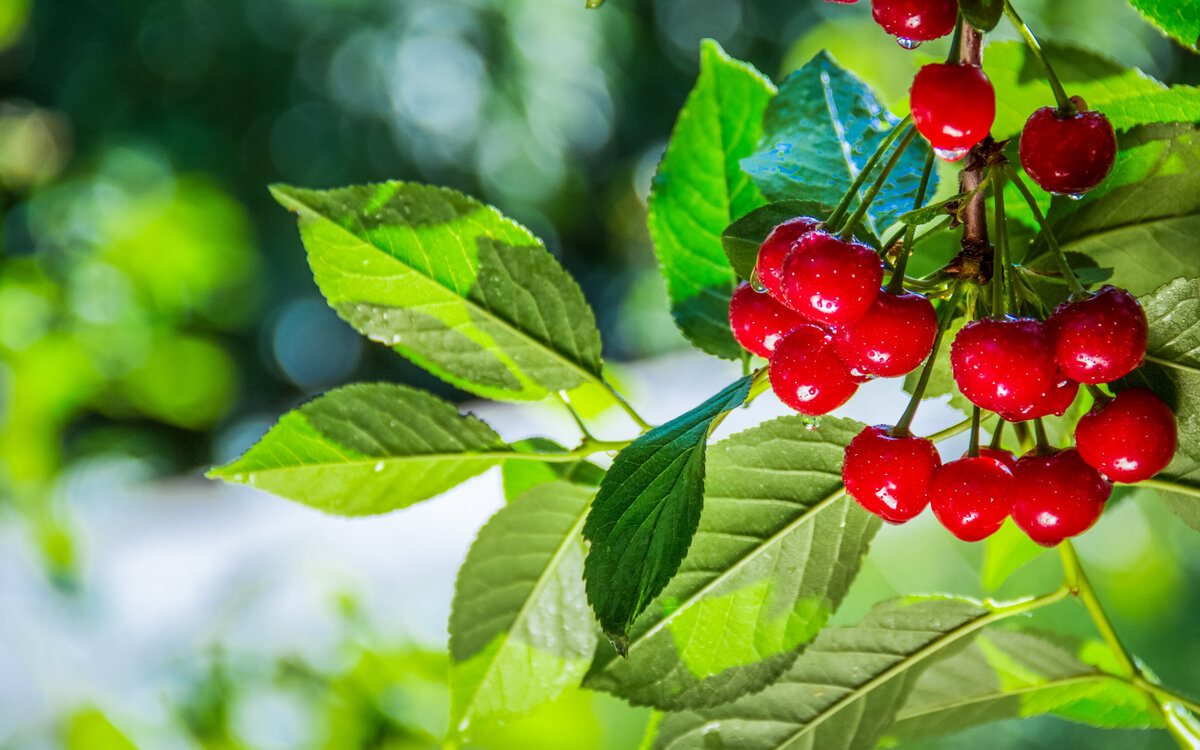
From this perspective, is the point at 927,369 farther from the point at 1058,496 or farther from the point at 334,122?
the point at 334,122

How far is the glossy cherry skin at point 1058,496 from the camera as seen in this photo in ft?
0.93

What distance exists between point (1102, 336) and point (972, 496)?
0.21ft

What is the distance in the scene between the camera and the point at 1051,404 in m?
0.28

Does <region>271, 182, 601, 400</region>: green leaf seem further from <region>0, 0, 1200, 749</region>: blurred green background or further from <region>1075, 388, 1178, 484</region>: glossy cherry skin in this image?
<region>0, 0, 1200, 749</region>: blurred green background

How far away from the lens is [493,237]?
1.17 ft

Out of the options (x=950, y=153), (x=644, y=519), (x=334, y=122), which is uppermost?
(x=334, y=122)

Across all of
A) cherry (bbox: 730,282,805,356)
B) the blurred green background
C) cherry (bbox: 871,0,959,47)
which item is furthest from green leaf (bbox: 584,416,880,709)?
the blurred green background

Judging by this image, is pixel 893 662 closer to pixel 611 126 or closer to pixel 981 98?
pixel 981 98

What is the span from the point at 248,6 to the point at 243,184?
76 centimetres

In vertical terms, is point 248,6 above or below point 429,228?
above

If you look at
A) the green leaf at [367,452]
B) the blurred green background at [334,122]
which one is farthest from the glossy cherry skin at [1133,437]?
the blurred green background at [334,122]

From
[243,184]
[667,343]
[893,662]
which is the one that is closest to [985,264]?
[893,662]

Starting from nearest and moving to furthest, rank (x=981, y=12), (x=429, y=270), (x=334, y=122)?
(x=981, y=12) → (x=429, y=270) → (x=334, y=122)

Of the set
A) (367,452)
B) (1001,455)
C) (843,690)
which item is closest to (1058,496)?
(1001,455)
